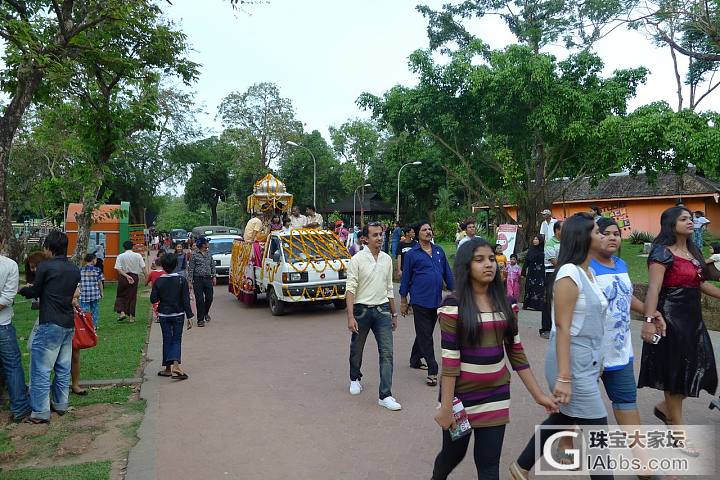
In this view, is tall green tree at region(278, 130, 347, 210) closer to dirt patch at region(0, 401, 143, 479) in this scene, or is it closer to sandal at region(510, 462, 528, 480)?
dirt patch at region(0, 401, 143, 479)

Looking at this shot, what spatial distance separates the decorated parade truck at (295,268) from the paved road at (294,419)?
3.06 m

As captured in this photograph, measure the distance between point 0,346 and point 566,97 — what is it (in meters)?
14.4

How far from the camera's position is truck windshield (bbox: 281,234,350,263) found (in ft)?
42.3

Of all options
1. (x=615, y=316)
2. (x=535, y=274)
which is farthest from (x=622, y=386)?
(x=535, y=274)

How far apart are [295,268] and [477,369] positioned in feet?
31.0

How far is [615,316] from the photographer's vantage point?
3.93 m

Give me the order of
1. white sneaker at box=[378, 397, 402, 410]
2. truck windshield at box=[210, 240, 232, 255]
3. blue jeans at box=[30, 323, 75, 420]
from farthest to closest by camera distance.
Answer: truck windshield at box=[210, 240, 232, 255] → white sneaker at box=[378, 397, 402, 410] → blue jeans at box=[30, 323, 75, 420]

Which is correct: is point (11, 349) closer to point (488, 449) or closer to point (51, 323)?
point (51, 323)

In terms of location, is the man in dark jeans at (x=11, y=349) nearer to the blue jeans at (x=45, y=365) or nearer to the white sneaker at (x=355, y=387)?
the blue jeans at (x=45, y=365)

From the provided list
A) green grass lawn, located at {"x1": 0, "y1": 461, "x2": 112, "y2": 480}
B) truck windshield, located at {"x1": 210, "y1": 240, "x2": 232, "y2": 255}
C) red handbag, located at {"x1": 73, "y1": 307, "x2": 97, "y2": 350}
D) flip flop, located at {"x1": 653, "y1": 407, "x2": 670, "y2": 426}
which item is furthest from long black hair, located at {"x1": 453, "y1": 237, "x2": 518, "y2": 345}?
truck windshield, located at {"x1": 210, "y1": 240, "x2": 232, "y2": 255}

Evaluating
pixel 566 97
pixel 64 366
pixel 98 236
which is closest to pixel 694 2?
pixel 566 97

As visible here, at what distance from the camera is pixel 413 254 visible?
7.09 meters

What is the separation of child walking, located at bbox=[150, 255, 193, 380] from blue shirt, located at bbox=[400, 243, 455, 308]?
115 inches

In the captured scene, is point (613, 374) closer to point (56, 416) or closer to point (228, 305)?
point (56, 416)
